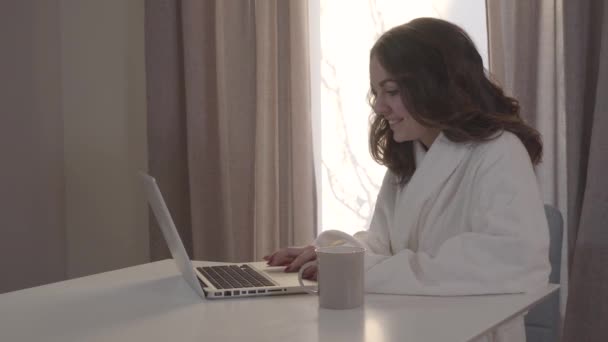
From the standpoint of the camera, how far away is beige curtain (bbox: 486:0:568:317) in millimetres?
2340

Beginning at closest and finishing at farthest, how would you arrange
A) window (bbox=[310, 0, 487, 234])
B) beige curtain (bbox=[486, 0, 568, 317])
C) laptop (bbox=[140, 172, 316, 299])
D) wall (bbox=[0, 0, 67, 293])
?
laptop (bbox=[140, 172, 316, 299])
beige curtain (bbox=[486, 0, 568, 317])
window (bbox=[310, 0, 487, 234])
wall (bbox=[0, 0, 67, 293])

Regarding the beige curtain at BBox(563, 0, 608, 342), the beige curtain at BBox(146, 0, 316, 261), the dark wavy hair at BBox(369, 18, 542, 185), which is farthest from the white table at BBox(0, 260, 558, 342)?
the beige curtain at BBox(146, 0, 316, 261)

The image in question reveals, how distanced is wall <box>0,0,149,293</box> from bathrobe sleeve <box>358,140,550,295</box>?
2287mm

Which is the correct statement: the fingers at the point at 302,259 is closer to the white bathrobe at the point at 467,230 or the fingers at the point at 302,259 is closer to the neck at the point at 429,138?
the white bathrobe at the point at 467,230

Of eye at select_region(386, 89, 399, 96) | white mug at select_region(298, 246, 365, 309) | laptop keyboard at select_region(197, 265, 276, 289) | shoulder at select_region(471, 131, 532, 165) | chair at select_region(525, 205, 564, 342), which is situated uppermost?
eye at select_region(386, 89, 399, 96)

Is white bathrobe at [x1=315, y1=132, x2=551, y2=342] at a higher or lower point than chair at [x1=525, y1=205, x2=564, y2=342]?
higher

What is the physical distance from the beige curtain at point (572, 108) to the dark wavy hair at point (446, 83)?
0.56m

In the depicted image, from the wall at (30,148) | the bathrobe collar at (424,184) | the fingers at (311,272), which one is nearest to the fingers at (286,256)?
the fingers at (311,272)

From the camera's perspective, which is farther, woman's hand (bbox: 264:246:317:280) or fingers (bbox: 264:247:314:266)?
fingers (bbox: 264:247:314:266)

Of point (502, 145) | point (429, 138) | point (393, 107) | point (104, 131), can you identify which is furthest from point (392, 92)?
point (104, 131)

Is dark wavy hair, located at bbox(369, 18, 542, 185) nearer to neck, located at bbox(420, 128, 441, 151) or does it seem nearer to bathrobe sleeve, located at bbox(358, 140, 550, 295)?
neck, located at bbox(420, 128, 441, 151)

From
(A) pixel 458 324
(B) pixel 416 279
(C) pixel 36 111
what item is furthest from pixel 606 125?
(C) pixel 36 111

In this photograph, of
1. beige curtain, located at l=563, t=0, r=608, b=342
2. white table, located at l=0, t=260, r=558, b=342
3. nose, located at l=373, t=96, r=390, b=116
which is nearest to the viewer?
white table, located at l=0, t=260, r=558, b=342

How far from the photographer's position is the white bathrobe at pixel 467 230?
1.31 metres
